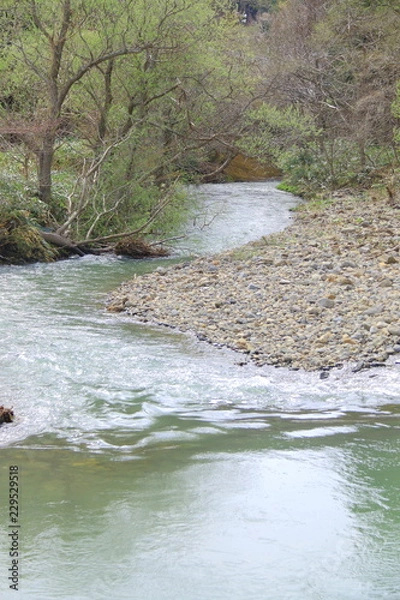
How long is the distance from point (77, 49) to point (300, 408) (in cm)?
1227

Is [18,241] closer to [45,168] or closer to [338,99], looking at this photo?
[45,168]

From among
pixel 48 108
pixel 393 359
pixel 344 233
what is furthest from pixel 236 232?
pixel 393 359

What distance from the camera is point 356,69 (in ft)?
81.4

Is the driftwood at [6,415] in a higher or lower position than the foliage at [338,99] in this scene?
lower

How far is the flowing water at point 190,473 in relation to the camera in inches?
177

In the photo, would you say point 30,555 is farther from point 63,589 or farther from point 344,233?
point 344,233

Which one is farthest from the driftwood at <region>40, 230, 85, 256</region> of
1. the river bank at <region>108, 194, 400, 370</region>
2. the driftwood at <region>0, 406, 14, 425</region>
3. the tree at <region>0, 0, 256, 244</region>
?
the driftwood at <region>0, 406, 14, 425</region>

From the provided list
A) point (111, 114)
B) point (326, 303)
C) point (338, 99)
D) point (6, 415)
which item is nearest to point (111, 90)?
point (111, 114)

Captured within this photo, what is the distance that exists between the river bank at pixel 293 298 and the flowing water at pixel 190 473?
48cm

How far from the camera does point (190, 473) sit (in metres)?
5.86

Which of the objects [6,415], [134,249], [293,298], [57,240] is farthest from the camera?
[134,249]

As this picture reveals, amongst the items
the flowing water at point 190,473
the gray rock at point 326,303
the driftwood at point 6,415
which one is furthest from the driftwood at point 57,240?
the driftwood at point 6,415

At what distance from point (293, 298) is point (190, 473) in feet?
16.8

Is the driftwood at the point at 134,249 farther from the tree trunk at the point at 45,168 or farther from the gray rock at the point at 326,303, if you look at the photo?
the gray rock at the point at 326,303
